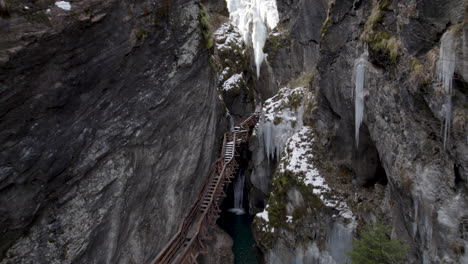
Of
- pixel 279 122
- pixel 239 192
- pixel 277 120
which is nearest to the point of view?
pixel 279 122

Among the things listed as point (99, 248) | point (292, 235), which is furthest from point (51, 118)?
point (292, 235)

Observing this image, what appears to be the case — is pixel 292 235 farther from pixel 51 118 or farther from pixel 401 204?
pixel 51 118

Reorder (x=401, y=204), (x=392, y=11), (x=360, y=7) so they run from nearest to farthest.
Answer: (x=401, y=204), (x=392, y=11), (x=360, y=7)

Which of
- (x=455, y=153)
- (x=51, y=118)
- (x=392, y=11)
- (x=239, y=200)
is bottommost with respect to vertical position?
(x=239, y=200)

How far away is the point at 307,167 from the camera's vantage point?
45.7ft

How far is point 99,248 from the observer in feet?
32.8

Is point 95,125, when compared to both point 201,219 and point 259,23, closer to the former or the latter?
point 201,219

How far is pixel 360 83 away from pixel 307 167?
4521 millimetres

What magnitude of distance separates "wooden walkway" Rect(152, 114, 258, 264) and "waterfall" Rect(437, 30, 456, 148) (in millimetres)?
10660

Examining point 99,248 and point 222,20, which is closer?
point 99,248

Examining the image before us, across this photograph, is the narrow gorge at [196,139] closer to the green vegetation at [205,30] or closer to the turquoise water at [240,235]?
the green vegetation at [205,30]

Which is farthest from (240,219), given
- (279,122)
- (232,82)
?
(232,82)

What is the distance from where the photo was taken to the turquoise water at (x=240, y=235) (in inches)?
704

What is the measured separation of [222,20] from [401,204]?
25.8 metres
